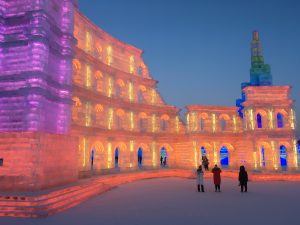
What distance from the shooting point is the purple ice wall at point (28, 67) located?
56.0ft

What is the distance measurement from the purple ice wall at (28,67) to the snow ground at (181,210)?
7.19m

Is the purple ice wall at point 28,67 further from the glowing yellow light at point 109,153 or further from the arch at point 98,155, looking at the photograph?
the glowing yellow light at point 109,153

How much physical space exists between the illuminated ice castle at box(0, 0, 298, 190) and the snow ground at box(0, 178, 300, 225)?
15.9 ft

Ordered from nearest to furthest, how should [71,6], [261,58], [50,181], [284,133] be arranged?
[50,181], [71,6], [284,133], [261,58]

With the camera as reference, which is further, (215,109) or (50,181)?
(215,109)

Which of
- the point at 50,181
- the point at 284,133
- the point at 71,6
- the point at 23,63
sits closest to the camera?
the point at 50,181

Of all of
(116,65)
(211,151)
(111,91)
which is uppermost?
(116,65)

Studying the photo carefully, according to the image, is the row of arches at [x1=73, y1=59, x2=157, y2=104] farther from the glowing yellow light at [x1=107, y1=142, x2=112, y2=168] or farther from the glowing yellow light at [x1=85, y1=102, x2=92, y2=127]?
the glowing yellow light at [x1=107, y1=142, x2=112, y2=168]

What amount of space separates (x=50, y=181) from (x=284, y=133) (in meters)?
26.4

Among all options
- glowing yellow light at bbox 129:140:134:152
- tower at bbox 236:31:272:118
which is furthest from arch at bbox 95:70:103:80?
tower at bbox 236:31:272:118

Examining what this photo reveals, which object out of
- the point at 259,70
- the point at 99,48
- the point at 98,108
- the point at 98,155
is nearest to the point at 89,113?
the point at 98,108

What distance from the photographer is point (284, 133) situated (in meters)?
30.4

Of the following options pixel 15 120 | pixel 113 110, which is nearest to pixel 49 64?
pixel 15 120

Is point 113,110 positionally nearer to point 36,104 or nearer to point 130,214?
point 36,104
